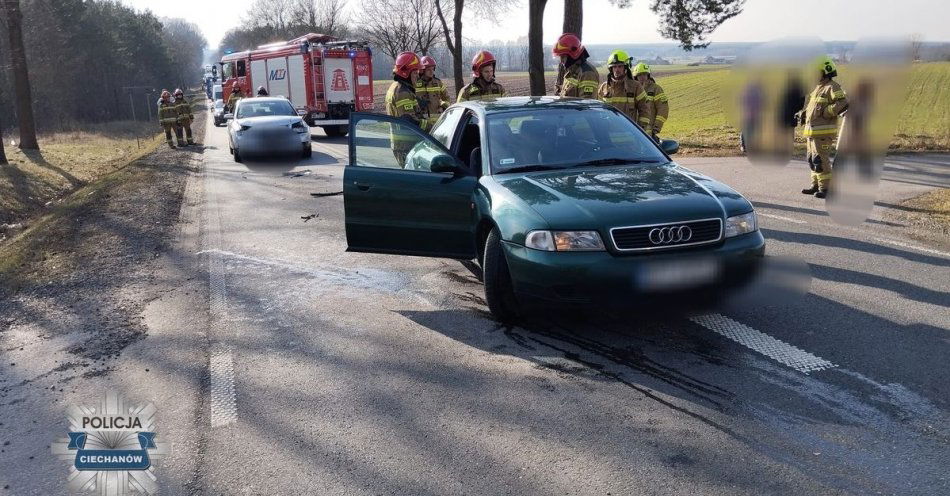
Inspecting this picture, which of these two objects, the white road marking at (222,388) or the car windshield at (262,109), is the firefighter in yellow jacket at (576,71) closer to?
the white road marking at (222,388)

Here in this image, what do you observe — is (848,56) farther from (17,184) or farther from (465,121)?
(17,184)

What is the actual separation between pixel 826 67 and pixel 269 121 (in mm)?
12782

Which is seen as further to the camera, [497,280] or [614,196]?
[497,280]

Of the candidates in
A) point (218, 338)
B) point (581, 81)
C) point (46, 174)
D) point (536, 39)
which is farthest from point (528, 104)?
point (46, 174)

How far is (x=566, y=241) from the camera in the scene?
14.9ft

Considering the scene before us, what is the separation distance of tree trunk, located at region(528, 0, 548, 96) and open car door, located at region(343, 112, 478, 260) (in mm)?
12401

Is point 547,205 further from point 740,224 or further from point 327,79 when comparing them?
point 327,79

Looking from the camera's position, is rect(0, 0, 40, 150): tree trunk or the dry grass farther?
rect(0, 0, 40, 150): tree trunk

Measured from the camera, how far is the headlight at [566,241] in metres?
4.50

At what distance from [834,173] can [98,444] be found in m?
9.14

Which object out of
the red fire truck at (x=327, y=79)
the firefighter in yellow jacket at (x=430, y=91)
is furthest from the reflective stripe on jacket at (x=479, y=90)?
the red fire truck at (x=327, y=79)

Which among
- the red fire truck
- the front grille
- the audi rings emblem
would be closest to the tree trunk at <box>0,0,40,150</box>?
the red fire truck

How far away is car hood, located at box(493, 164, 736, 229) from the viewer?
454 cm

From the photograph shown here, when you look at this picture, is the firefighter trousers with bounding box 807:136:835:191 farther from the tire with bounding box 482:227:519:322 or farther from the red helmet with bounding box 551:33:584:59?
the tire with bounding box 482:227:519:322
